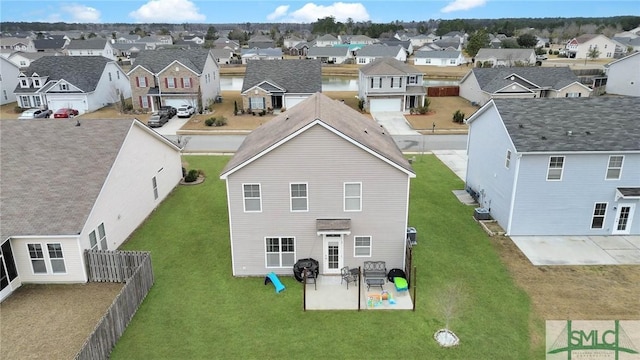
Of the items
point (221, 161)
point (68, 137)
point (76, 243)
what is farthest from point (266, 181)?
point (221, 161)

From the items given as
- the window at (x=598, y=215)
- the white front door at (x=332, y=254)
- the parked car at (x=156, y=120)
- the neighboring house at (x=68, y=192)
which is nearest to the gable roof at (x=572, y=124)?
the window at (x=598, y=215)

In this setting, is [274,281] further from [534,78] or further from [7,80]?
[7,80]

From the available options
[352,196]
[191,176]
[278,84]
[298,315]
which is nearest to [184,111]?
[278,84]

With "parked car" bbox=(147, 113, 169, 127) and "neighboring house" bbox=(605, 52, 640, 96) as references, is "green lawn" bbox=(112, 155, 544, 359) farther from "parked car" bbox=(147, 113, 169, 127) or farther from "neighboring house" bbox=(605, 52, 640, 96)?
"neighboring house" bbox=(605, 52, 640, 96)

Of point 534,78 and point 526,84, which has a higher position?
point 534,78

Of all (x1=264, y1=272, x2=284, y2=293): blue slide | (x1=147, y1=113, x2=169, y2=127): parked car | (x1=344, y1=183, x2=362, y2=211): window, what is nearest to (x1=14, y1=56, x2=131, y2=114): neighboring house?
(x1=147, y1=113, x2=169, y2=127): parked car

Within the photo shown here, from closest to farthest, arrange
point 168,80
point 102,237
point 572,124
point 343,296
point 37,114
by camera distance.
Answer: point 343,296 < point 102,237 < point 572,124 < point 37,114 < point 168,80

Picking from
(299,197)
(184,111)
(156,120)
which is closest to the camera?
(299,197)
